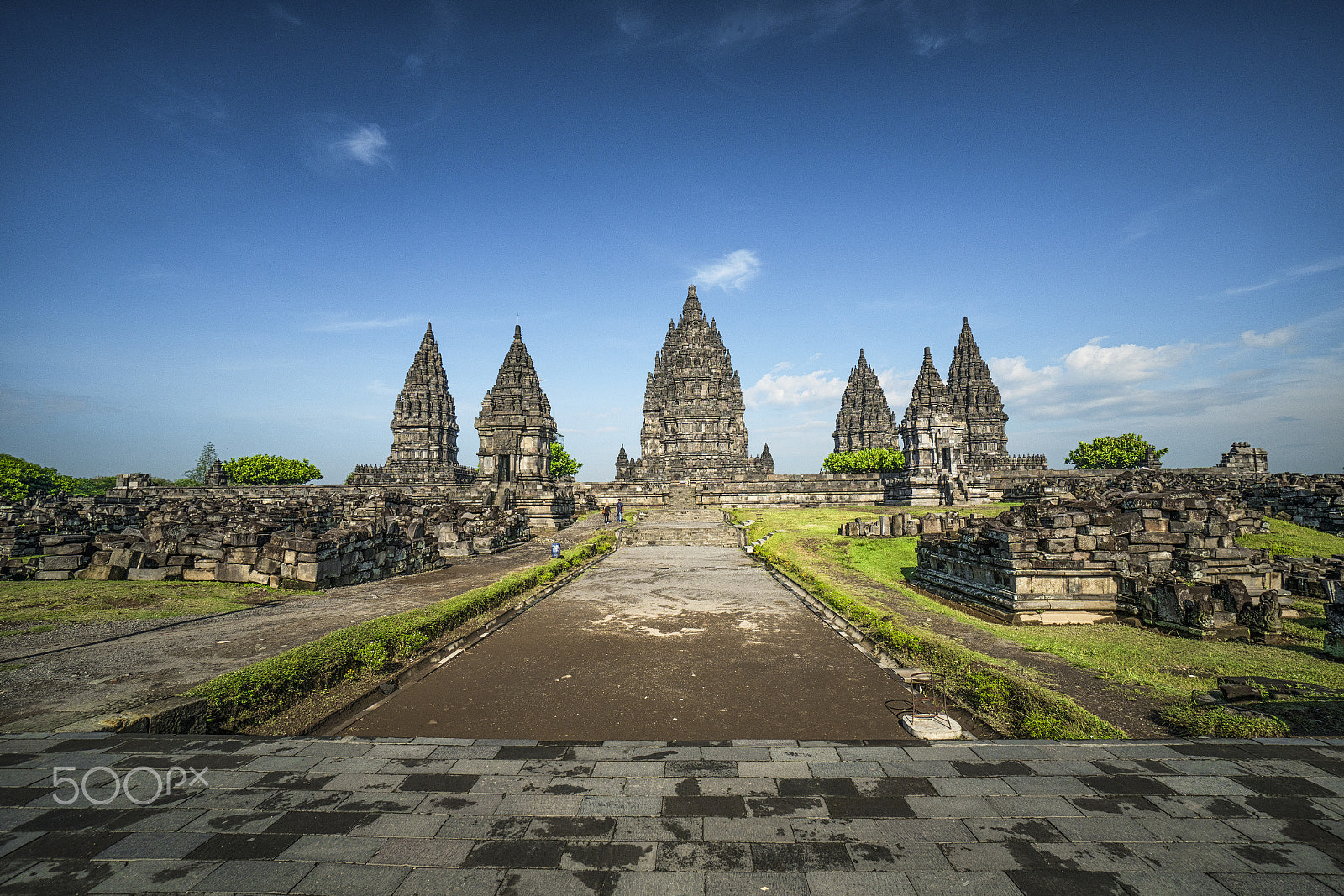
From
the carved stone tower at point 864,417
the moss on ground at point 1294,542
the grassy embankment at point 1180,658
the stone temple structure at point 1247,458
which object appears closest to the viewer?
the grassy embankment at point 1180,658

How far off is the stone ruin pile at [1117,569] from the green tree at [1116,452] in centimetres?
5510

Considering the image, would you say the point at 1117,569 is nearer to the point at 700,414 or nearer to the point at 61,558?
the point at 61,558

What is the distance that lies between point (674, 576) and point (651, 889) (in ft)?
33.4

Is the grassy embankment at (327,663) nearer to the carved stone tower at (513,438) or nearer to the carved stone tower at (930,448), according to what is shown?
the carved stone tower at (513,438)

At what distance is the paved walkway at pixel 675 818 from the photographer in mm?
2379

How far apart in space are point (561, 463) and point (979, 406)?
46734 millimetres

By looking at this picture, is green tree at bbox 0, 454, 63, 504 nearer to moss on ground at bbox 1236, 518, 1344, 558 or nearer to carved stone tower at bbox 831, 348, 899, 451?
moss on ground at bbox 1236, 518, 1344, 558

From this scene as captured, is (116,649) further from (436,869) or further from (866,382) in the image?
(866,382)

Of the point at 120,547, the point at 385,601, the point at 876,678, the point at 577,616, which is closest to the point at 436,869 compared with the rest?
the point at 876,678

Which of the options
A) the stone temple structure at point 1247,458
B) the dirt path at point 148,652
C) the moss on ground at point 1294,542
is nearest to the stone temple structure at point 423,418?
the dirt path at point 148,652

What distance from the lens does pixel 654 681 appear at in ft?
19.2

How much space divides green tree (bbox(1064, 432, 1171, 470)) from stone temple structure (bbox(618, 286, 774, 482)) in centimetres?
3772

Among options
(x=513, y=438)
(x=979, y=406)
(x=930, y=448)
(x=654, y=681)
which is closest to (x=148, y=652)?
(x=654, y=681)

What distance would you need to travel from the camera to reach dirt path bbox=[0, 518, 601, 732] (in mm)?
4512
